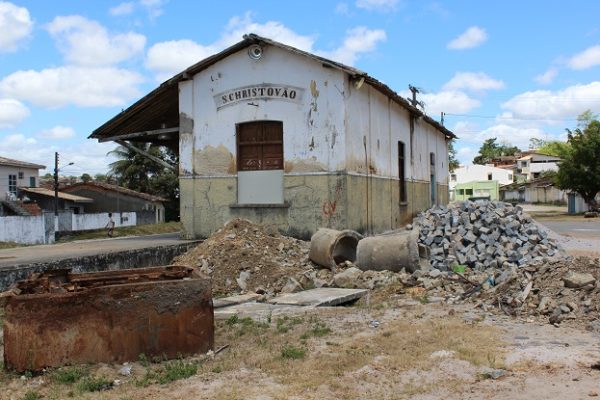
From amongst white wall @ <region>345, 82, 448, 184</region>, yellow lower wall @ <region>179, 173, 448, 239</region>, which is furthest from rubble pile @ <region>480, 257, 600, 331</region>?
white wall @ <region>345, 82, 448, 184</region>

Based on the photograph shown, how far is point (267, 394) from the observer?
4969mm

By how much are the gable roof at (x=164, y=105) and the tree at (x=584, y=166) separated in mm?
25935

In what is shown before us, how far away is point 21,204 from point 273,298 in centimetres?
3904

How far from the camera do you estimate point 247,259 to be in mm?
12000

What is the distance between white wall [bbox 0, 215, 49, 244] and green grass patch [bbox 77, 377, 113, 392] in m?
28.9

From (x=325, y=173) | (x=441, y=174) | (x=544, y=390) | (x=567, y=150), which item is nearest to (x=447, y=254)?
(x=325, y=173)

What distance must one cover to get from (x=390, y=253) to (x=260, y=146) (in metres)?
5.27

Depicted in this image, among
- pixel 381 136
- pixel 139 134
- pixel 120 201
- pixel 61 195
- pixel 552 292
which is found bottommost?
pixel 552 292

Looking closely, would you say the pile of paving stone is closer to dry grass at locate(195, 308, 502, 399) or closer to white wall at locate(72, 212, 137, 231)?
dry grass at locate(195, 308, 502, 399)

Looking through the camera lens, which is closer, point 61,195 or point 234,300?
point 234,300

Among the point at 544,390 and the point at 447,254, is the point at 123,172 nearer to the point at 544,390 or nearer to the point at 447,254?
the point at 447,254

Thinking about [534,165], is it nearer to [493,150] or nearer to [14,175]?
[493,150]

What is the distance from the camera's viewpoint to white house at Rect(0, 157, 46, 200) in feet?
142

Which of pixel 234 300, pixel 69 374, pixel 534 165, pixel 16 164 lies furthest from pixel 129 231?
pixel 534 165
